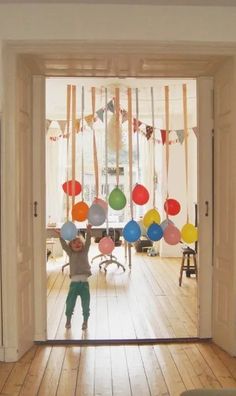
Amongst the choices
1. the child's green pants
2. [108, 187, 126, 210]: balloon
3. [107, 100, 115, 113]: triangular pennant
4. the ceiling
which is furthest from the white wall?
[107, 100, 115, 113]: triangular pennant

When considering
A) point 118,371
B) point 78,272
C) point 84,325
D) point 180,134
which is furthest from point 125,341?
point 180,134

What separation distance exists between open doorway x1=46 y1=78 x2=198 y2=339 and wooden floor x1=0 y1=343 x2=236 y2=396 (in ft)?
1.36

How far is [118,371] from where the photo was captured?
3.43 m

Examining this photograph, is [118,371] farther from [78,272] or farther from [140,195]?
[140,195]

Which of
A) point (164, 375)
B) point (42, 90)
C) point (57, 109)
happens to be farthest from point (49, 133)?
point (164, 375)

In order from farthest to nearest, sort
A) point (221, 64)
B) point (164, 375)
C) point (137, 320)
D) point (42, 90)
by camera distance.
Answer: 1. point (137, 320)
2. point (42, 90)
3. point (221, 64)
4. point (164, 375)

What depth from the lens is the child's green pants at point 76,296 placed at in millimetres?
4605

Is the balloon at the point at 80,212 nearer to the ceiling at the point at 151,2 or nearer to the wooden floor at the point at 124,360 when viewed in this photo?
the wooden floor at the point at 124,360

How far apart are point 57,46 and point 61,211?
6793 millimetres

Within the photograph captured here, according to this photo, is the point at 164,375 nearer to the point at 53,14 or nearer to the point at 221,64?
the point at 221,64

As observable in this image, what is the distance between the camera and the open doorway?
4707 millimetres

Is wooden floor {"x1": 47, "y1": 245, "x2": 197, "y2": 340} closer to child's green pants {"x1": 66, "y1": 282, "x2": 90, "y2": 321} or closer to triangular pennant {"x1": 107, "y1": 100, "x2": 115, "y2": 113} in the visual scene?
A: child's green pants {"x1": 66, "y1": 282, "x2": 90, "y2": 321}

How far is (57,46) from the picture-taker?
3508 millimetres

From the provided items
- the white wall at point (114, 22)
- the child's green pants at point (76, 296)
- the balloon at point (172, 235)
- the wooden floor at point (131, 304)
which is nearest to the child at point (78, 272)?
the child's green pants at point (76, 296)
